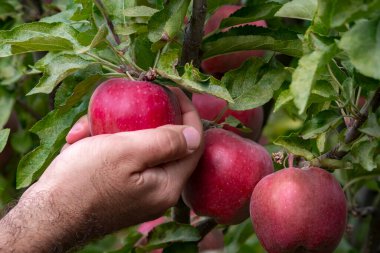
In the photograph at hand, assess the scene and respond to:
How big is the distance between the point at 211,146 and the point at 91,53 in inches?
10.6

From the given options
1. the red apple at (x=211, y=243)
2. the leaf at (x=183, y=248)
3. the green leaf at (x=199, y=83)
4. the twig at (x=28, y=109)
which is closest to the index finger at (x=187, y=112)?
the green leaf at (x=199, y=83)

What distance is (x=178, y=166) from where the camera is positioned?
1225mm

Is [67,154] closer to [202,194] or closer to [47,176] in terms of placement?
[47,176]

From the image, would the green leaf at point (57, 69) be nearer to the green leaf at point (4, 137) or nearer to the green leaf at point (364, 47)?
the green leaf at point (4, 137)

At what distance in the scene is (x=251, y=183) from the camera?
4.25 ft

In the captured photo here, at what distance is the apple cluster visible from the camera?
115 centimetres

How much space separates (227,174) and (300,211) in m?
0.18

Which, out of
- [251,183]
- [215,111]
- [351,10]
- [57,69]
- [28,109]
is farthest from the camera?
[28,109]

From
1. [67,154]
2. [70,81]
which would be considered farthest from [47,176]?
[70,81]

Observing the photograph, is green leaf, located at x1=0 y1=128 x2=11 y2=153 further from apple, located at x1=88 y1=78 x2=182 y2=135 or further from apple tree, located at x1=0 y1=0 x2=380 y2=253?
apple, located at x1=88 y1=78 x2=182 y2=135

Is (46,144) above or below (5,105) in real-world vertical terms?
above

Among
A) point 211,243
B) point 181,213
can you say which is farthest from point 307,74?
point 211,243

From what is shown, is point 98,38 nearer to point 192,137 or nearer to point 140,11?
point 140,11

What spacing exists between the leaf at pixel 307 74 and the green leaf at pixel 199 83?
0.25 metres
